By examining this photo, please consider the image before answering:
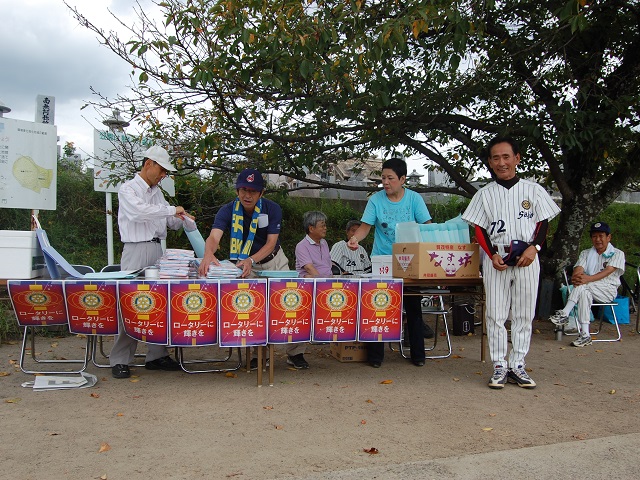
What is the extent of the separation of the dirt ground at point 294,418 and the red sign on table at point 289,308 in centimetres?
46

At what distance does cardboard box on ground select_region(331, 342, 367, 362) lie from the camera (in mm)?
6004

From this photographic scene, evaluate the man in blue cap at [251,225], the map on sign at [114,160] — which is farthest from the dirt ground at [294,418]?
the map on sign at [114,160]

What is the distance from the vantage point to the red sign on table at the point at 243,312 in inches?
190

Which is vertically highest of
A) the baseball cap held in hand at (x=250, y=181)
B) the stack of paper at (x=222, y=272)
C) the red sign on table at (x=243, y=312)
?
the baseball cap held in hand at (x=250, y=181)

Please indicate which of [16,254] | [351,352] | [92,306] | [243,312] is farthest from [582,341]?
[16,254]

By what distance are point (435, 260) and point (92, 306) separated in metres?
3.05

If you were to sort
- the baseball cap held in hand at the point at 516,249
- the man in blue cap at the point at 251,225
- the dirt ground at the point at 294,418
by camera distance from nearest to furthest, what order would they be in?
the dirt ground at the point at 294,418
the baseball cap held in hand at the point at 516,249
the man in blue cap at the point at 251,225

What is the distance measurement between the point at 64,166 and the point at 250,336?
249 inches

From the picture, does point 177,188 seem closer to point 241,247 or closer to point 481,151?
point 241,247

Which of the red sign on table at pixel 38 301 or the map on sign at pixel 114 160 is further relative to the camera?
the map on sign at pixel 114 160

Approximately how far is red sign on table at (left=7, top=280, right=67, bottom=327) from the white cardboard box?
9.45 ft

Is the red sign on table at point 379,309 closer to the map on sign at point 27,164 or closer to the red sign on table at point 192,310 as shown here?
the red sign on table at point 192,310

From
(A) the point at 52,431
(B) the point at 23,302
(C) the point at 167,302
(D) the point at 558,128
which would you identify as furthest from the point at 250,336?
(D) the point at 558,128

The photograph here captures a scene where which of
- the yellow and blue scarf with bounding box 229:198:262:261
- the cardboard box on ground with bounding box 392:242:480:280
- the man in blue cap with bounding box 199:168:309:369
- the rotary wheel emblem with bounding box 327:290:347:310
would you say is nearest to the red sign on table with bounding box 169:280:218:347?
the man in blue cap with bounding box 199:168:309:369
